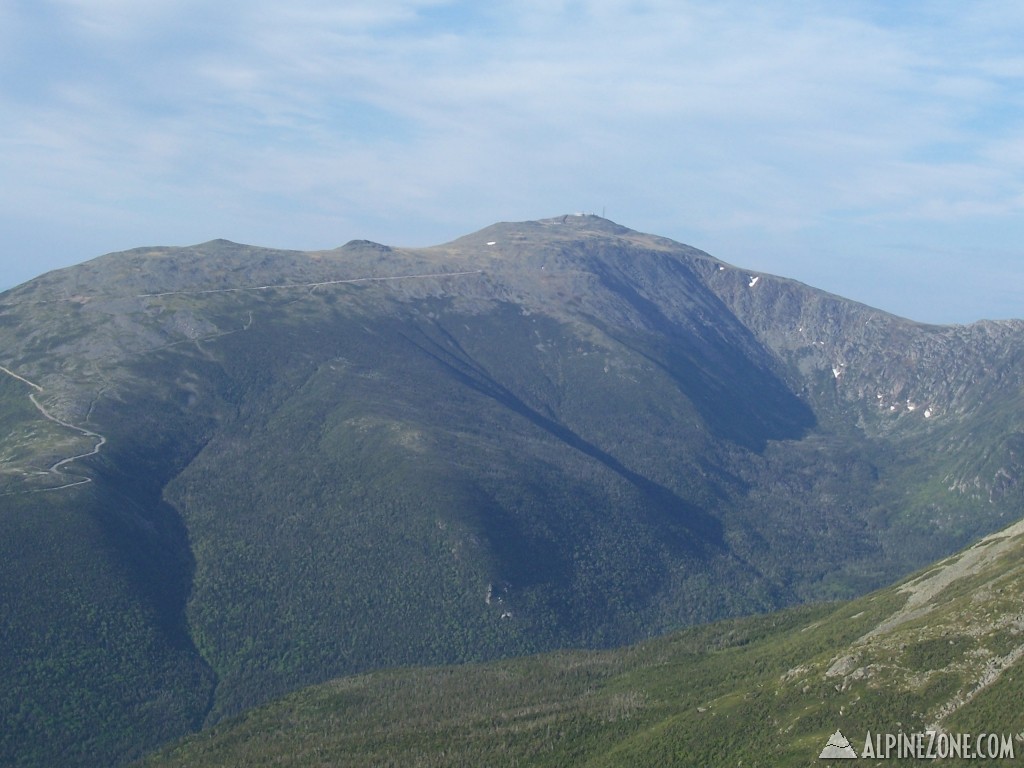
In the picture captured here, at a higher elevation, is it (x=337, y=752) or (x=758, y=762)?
(x=758, y=762)

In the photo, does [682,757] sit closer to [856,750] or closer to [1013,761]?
[856,750]

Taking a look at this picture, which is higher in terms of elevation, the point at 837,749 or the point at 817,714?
the point at 817,714

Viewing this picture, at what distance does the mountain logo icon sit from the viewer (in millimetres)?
151500

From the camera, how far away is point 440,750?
188 meters

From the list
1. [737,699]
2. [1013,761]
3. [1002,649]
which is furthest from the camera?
[737,699]

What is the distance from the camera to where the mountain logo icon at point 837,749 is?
152m

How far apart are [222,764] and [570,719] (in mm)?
63397

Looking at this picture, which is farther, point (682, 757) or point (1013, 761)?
point (682, 757)

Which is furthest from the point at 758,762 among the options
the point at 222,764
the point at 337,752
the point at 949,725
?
the point at 222,764

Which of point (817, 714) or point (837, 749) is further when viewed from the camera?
point (817, 714)

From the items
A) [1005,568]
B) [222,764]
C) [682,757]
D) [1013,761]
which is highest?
[1005,568]

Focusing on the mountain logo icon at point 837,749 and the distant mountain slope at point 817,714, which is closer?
the mountain logo icon at point 837,749

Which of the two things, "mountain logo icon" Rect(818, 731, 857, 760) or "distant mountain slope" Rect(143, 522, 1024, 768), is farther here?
"distant mountain slope" Rect(143, 522, 1024, 768)

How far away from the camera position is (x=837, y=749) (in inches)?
6033
